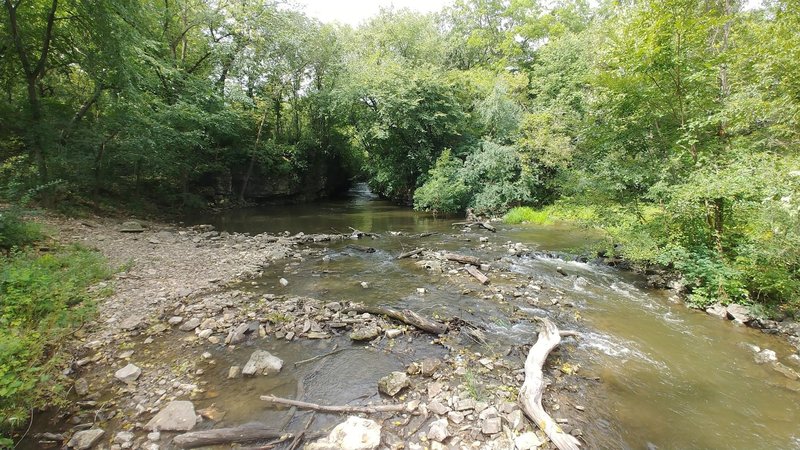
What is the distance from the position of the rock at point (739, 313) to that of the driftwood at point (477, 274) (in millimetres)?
4986

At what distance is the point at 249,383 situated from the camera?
179 inches

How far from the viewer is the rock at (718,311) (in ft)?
22.2

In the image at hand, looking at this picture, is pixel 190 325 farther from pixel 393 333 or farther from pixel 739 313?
pixel 739 313

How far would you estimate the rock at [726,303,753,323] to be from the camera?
6457 millimetres

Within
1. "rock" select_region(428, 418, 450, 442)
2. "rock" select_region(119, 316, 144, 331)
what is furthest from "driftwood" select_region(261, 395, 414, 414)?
"rock" select_region(119, 316, 144, 331)

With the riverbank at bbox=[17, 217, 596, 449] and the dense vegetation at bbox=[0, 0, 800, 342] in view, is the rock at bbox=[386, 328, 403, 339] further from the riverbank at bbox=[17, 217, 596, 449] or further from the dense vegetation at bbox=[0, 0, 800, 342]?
the dense vegetation at bbox=[0, 0, 800, 342]

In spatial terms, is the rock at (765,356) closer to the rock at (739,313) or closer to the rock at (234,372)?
the rock at (739,313)

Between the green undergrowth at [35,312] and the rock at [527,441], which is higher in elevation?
the green undergrowth at [35,312]

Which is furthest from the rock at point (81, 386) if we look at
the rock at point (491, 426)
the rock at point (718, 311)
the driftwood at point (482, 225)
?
the driftwood at point (482, 225)

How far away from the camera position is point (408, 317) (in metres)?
6.30

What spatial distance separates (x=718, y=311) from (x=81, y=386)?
11.5m

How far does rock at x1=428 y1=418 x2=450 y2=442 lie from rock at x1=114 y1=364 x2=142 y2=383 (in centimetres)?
417

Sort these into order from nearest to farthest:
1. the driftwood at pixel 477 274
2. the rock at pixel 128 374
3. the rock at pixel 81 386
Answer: the rock at pixel 81 386 → the rock at pixel 128 374 → the driftwood at pixel 477 274

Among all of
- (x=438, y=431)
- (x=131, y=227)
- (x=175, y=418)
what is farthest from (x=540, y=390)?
(x=131, y=227)
